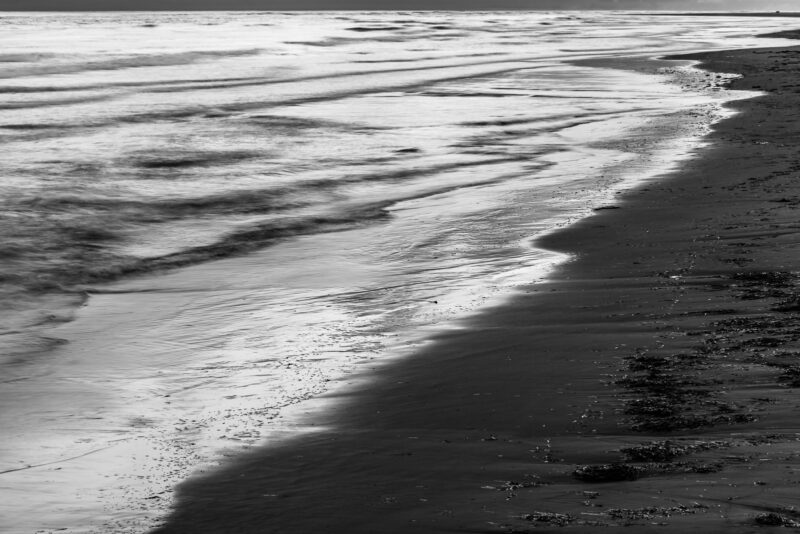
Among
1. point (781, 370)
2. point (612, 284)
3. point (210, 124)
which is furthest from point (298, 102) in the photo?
point (781, 370)

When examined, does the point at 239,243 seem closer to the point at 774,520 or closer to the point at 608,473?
the point at 608,473

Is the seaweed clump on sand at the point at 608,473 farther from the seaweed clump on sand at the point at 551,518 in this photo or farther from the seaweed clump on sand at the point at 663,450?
the seaweed clump on sand at the point at 551,518

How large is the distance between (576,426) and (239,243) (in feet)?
19.0

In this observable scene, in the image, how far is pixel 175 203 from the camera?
11680 mm

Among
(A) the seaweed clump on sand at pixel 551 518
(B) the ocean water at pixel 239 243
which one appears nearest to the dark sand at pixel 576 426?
(A) the seaweed clump on sand at pixel 551 518

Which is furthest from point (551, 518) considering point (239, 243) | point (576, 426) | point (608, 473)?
point (239, 243)

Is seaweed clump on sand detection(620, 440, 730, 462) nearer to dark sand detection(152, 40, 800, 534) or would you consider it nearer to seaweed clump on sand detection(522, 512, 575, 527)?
dark sand detection(152, 40, 800, 534)

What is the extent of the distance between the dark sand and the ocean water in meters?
0.34

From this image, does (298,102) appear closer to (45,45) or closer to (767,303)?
(767,303)

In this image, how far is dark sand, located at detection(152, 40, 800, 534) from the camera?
3.63 meters

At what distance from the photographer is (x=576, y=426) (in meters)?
4.40

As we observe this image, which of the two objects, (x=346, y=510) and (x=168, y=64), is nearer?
(x=346, y=510)

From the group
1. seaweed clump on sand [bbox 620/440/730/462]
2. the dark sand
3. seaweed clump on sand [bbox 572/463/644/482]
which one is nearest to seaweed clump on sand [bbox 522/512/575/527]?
the dark sand

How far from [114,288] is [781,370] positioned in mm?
5150
